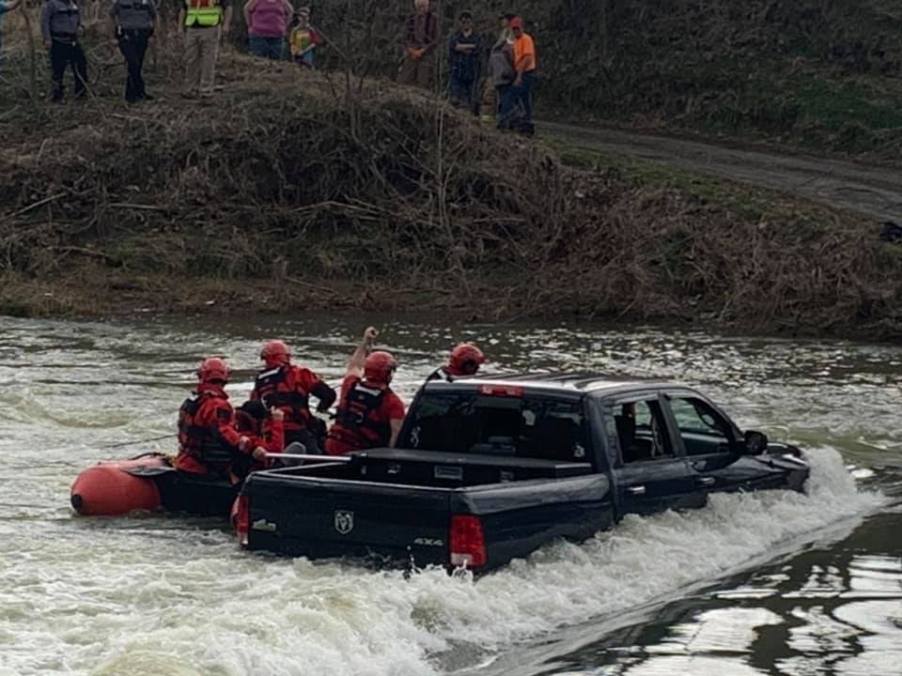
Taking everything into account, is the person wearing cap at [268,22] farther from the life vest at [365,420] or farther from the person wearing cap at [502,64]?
the life vest at [365,420]

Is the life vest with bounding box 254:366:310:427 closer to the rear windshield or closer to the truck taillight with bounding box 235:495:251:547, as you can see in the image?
the rear windshield

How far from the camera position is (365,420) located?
14914 millimetres

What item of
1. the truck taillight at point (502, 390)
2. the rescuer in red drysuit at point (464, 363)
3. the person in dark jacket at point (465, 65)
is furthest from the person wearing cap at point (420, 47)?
the truck taillight at point (502, 390)

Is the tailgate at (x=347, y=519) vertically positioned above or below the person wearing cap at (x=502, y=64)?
below

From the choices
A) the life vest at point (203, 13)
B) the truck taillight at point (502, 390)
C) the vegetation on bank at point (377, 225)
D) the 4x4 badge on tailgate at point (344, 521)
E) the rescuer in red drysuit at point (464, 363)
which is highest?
the life vest at point (203, 13)

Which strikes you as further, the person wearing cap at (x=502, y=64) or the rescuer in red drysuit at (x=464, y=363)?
the person wearing cap at (x=502, y=64)

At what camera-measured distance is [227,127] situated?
1364 inches

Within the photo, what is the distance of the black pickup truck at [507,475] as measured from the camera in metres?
11.8

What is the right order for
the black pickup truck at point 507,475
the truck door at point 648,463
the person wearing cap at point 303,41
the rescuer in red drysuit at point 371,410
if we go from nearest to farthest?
1. the black pickup truck at point 507,475
2. the truck door at point 648,463
3. the rescuer in red drysuit at point 371,410
4. the person wearing cap at point 303,41

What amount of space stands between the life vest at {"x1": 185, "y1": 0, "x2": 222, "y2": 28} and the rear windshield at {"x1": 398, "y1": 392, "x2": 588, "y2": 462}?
20.9 m

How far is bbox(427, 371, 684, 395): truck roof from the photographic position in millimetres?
13539

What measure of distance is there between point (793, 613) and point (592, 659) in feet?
6.37

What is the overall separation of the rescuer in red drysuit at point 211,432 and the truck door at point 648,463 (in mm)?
2864

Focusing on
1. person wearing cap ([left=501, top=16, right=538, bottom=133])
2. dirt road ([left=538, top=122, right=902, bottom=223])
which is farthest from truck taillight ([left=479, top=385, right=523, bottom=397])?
person wearing cap ([left=501, top=16, right=538, bottom=133])
